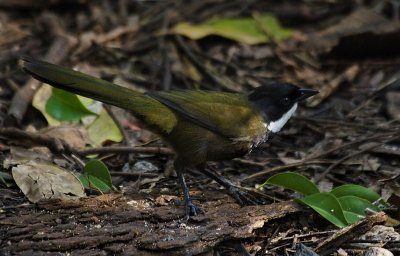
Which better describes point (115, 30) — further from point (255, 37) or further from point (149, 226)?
point (149, 226)

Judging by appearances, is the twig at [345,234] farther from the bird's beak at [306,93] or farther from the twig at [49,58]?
the twig at [49,58]

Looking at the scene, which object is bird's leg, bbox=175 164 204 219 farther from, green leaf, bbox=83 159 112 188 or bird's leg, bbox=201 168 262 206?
green leaf, bbox=83 159 112 188

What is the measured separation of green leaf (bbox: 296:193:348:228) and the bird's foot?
44cm

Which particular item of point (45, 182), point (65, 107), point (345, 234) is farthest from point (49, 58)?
point (345, 234)

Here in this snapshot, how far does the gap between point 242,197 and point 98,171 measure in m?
0.93

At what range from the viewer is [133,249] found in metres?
3.65

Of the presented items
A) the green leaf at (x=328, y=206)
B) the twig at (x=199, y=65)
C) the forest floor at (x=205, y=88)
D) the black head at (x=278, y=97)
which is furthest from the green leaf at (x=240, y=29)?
the green leaf at (x=328, y=206)

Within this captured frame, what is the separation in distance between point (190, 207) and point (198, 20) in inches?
139

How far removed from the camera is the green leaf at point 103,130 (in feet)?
17.5

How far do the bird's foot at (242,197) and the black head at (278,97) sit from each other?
0.63 metres

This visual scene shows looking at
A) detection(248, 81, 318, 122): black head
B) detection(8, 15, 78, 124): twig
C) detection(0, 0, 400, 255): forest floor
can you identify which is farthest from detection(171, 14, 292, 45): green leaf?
detection(248, 81, 318, 122): black head

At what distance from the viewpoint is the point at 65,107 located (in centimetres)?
535

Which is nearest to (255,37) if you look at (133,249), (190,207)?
(190,207)

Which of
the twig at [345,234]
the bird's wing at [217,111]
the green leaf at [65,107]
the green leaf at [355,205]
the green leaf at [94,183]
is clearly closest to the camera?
the twig at [345,234]
